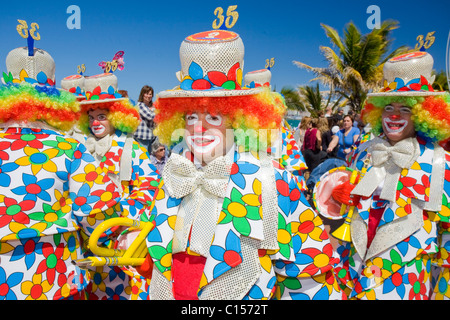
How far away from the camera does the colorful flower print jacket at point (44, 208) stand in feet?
7.28

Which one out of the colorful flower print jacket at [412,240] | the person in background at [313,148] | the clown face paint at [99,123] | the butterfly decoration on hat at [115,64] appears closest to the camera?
the colorful flower print jacket at [412,240]

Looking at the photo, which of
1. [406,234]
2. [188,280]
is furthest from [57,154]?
[406,234]

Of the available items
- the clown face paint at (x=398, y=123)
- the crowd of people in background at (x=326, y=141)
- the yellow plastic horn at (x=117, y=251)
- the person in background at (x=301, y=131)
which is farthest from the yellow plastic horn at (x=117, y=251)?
the person in background at (x=301, y=131)

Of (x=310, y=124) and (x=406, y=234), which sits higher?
(x=310, y=124)

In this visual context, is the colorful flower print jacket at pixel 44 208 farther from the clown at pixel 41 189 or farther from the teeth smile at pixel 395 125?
the teeth smile at pixel 395 125

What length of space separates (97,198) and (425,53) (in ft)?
8.55

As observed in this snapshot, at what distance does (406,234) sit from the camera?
2.78 m

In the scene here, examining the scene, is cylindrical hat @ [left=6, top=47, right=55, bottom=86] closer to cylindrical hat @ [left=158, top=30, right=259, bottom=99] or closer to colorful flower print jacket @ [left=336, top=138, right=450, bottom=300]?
cylindrical hat @ [left=158, top=30, right=259, bottom=99]

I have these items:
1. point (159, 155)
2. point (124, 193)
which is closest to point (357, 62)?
point (159, 155)

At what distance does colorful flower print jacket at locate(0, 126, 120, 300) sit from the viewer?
2219 millimetres

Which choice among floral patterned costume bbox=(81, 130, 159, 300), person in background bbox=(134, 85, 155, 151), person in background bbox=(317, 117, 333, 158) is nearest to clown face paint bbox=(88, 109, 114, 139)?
floral patterned costume bbox=(81, 130, 159, 300)

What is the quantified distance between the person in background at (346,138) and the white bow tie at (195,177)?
5452 millimetres

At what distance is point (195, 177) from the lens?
199 centimetres
